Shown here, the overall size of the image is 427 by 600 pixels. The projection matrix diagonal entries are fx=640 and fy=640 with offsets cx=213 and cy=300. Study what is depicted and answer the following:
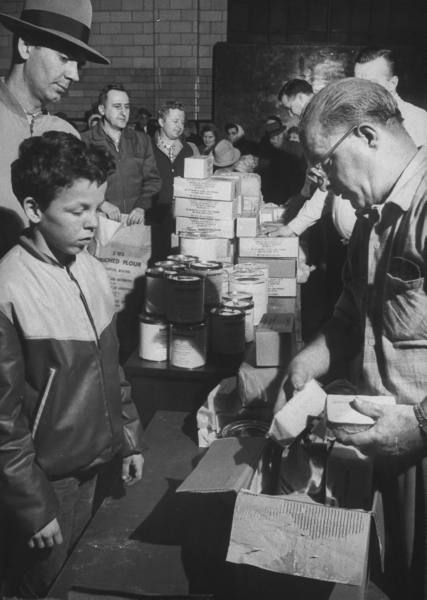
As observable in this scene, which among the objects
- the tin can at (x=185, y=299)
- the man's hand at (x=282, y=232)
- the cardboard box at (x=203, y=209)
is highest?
the cardboard box at (x=203, y=209)

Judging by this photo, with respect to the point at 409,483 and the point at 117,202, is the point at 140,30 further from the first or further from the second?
the point at 409,483

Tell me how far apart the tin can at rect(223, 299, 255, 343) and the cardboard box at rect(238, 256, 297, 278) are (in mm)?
1017

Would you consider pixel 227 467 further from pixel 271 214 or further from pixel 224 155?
pixel 224 155

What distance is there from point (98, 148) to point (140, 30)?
29.0 ft

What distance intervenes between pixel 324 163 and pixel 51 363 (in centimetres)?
101

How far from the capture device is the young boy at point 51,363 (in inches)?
71.2

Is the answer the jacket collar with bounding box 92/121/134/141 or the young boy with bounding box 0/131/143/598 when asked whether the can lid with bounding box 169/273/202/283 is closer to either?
the young boy with bounding box 0/131/143/598

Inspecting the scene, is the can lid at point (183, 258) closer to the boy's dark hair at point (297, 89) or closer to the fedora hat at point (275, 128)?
the boy's dark hair at point (297, 89)

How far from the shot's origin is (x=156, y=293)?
323 cm

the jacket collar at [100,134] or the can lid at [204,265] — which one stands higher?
the jacket collar at [100,134]

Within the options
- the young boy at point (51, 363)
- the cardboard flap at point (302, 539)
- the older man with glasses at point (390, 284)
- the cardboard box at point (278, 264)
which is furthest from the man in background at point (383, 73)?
the cardboard flap at point (302, 539)

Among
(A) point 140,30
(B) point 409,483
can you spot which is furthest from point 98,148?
(A) point 140,30

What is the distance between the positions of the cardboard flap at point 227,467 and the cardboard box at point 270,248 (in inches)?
96.6

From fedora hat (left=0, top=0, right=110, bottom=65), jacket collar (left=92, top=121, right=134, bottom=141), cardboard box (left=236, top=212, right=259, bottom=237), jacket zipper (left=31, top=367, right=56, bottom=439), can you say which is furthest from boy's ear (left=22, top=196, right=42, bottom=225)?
jacket collar (left=92, top=121, right=134, bottom=141)
